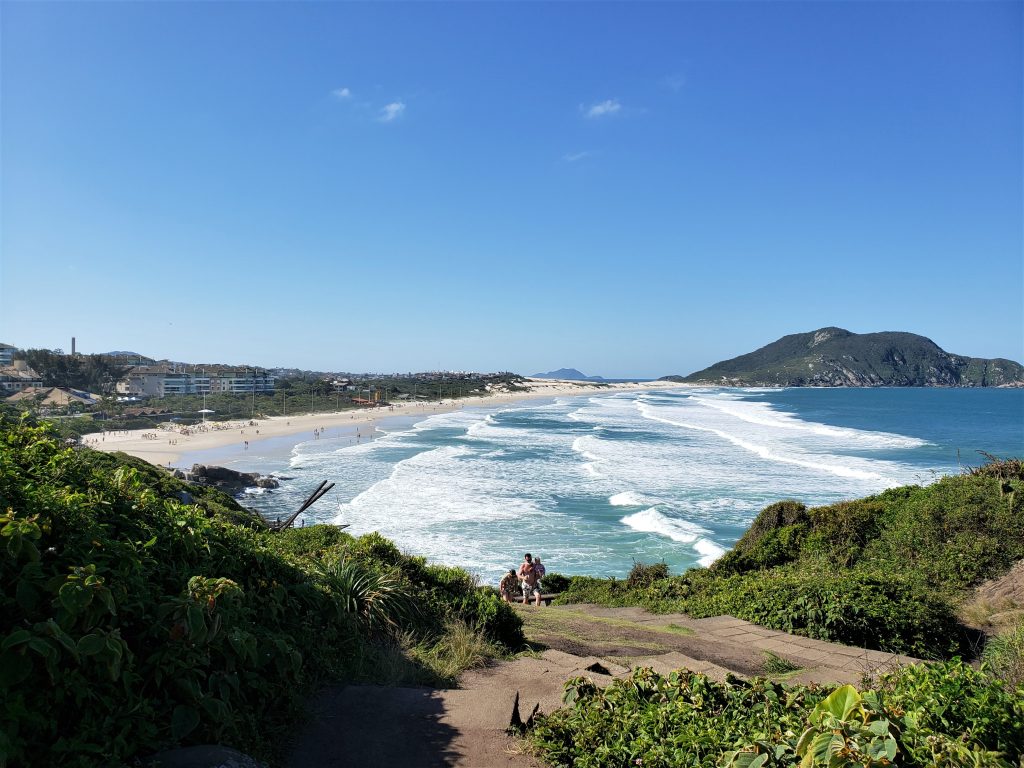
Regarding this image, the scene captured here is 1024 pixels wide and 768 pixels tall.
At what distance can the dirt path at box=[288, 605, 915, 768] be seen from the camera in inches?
154

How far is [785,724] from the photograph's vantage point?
3.13m

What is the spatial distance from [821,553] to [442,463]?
87.7 feet

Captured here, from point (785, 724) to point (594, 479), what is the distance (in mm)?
27535

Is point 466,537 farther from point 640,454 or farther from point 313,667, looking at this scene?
point 640,454

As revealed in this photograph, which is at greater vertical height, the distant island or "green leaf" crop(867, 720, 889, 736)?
the distant island

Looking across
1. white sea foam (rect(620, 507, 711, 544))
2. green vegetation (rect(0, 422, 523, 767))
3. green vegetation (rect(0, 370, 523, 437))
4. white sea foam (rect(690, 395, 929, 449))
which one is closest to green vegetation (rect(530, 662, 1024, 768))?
green vegetation (rect(0, 422, 523, 767))

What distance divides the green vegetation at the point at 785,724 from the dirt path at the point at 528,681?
43 cm

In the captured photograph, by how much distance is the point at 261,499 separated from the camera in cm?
2888

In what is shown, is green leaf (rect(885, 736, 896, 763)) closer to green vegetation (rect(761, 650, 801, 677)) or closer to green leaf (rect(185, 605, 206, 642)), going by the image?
green leaf (rect(185, 605, 206, 642))

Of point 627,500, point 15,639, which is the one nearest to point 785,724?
point 15,639

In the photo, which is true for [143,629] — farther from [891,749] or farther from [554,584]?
[554,584]

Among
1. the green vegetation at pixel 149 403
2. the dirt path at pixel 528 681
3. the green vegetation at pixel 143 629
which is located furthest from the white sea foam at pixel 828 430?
the green vegetation at pixel 149 403

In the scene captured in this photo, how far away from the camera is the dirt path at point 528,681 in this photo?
12.8 feet

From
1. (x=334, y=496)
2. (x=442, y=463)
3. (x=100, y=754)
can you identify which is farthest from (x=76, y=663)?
(x=442, y=463)
